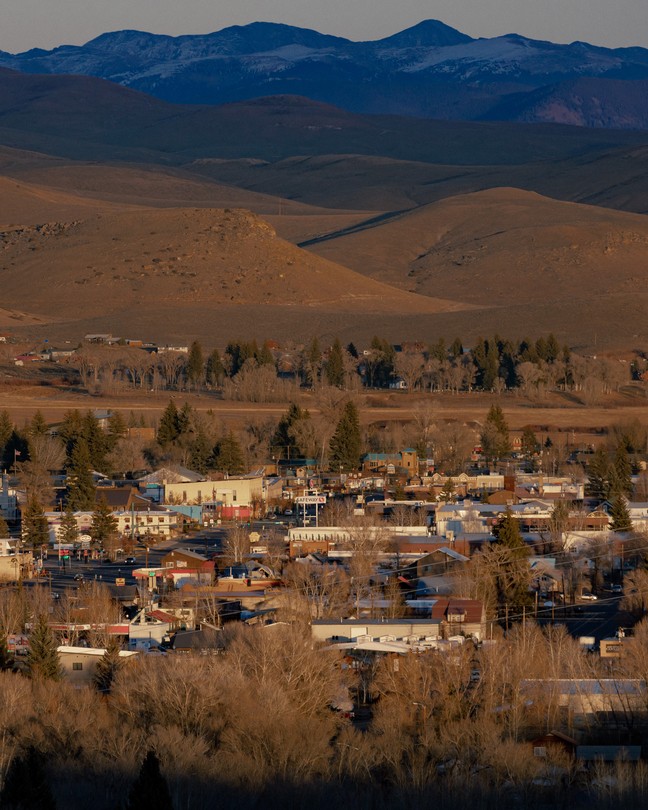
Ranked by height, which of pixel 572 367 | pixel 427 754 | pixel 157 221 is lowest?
pixel 427 754

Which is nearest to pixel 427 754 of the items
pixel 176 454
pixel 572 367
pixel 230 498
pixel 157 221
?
pixel 230 498

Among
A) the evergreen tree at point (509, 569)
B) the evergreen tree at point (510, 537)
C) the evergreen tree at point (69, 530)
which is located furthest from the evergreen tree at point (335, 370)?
the evergreen tree at point (510, 537)

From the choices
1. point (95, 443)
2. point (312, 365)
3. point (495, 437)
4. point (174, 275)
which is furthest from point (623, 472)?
point (174, 275)

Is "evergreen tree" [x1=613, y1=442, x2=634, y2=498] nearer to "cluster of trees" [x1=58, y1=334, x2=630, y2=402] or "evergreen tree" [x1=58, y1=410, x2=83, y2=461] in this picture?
"evergreen tree" [x1=58, y1=410, x2=83, y2=461]

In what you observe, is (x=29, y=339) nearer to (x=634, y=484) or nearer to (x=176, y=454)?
(x=176, y=454)

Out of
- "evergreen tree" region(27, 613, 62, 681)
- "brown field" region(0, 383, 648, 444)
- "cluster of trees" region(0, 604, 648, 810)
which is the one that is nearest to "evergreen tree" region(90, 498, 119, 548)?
"cluster of trees" region(0, 604, 648, 810)

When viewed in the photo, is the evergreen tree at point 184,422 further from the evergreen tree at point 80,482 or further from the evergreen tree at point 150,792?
the evergreen tree at point 150,792
